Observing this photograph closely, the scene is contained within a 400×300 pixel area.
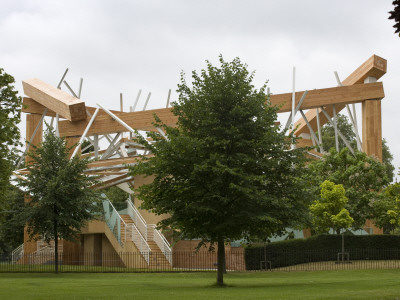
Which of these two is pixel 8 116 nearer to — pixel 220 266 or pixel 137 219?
pixel 220 266

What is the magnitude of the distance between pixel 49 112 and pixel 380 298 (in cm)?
3588

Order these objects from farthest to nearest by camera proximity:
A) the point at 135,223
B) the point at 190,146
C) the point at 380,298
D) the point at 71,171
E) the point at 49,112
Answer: the point at 49,112, the point at 135,223, the point at 71,171, the point at 190,146, the point at 380,298

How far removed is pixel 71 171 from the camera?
33750 mm

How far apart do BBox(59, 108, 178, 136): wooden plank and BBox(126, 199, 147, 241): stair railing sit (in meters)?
5.25

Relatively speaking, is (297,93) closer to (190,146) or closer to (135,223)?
(135,223)

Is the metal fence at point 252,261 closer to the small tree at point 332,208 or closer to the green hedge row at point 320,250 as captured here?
the green hedge row at point 320,250

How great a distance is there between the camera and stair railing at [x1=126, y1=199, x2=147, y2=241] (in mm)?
39531

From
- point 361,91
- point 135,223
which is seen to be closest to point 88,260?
point 135,223

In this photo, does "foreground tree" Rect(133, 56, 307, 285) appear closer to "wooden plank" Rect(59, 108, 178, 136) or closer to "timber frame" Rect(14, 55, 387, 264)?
"timber frame" Rect(14, 55, 387, 264)

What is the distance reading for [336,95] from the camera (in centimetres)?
3922

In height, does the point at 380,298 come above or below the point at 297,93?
below

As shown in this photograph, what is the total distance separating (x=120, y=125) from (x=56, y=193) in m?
11.2

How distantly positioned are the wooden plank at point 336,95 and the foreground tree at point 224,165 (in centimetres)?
1614

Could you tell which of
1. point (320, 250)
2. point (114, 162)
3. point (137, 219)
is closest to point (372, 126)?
point (320, 250)
